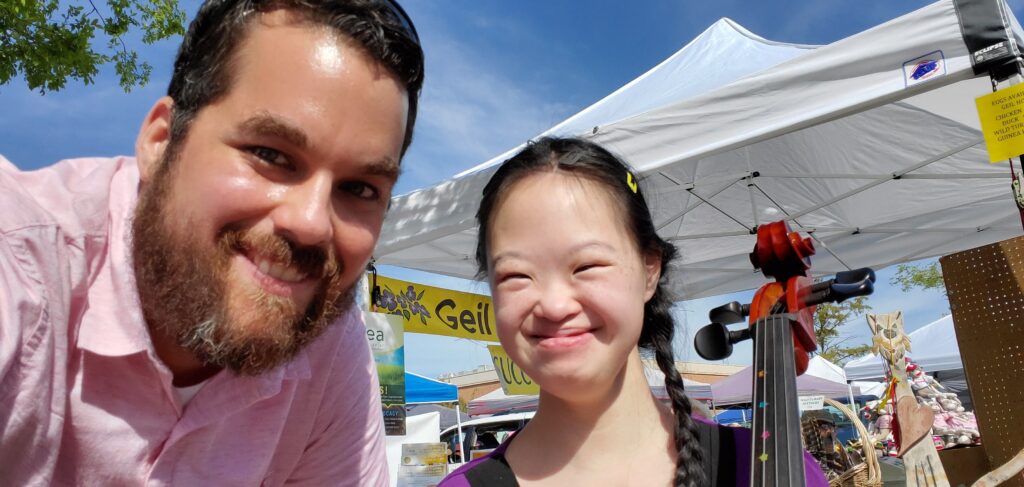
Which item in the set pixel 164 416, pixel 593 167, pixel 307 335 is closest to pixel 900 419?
pixel 593 167

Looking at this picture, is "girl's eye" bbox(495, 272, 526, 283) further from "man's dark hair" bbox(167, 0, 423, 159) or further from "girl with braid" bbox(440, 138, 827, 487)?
"man's dark hair" bbox(167, 0, 423, 159)

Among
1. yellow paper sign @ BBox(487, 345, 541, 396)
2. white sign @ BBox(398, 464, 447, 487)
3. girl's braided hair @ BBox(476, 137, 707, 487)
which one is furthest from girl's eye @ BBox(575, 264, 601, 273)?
yellow paper sign @ BBox(487, 345, 541, 396)

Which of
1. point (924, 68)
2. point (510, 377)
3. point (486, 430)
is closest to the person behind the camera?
point (924, 68)

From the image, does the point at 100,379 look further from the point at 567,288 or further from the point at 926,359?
the point at 926,359

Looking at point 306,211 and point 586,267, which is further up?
point 306,211

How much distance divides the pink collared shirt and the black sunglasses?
Result: 25.7 inches

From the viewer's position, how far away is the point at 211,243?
3.81ft

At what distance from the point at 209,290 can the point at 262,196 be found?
0.68 feet

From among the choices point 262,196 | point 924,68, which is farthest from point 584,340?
point 924,68

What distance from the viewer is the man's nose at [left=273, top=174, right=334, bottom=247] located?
1.14 meters

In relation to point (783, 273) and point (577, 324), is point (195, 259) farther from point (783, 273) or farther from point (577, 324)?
point (783, 273)

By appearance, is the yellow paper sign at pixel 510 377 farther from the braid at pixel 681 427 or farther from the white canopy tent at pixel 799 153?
the braid at pixel 681 427

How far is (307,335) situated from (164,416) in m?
0.30

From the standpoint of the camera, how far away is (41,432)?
1.02 metres
